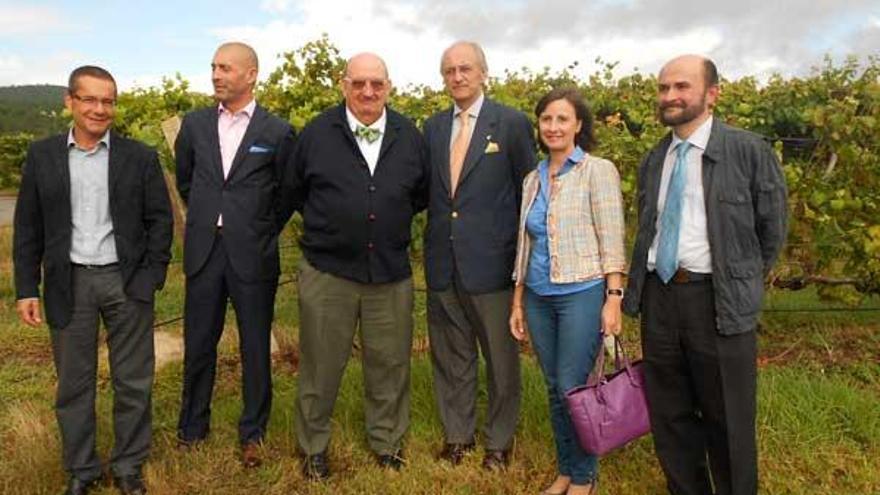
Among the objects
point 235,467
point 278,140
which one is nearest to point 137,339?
point 235,467

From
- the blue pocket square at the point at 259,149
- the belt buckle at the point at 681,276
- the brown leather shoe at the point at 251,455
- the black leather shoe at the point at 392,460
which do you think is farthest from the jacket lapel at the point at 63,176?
the belt buckle at the point at 681,276

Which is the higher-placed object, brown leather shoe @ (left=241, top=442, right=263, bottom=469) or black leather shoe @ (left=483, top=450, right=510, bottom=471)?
black leather shoe @ (left=483, top=450, right=510, bottom=471)

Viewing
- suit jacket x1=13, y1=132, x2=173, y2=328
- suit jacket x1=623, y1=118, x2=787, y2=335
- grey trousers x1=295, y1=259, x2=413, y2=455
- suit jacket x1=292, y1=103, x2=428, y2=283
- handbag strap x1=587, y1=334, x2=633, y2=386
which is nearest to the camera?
suit jacket x1=623, y1=118, x2=787, y2=335

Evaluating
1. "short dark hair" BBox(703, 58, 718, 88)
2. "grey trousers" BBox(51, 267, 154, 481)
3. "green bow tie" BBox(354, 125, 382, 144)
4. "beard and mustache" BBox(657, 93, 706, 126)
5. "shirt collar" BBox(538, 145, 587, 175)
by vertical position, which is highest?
"short dark hair" BBox(703, 58, 718, 88)

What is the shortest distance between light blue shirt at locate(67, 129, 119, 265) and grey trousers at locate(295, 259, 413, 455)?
95 cm

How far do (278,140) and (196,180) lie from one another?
471 millimetres

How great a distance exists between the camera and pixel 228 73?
4.06 meters

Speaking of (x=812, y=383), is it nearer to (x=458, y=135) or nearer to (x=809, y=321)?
(x=809, y=321)

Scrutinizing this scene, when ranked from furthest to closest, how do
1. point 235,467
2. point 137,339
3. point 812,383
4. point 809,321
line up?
point 809,321 < point 812,383 < point 235,467 < point 137,339

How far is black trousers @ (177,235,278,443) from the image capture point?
4121 millimetres

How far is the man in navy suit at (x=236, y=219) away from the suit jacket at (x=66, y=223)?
26 centimetres

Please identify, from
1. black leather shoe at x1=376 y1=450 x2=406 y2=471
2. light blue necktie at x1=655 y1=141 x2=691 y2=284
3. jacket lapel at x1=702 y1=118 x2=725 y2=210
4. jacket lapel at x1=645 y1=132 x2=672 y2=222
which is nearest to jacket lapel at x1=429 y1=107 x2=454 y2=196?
jacket lapel at x1=645 y1=132 x2=672 y2=222

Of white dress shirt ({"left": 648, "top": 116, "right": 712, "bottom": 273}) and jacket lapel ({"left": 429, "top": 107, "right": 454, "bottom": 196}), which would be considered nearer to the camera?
white dress shirt ({"left": 648, "top": 116, "right": 712, "bottom": 273})

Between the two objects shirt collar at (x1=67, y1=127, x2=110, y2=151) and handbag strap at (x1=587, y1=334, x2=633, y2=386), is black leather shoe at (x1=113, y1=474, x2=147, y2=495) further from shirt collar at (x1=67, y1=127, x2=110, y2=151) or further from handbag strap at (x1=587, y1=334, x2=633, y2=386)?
handbag strap at (x1=587, y1=334, x2=633, y2=386)
